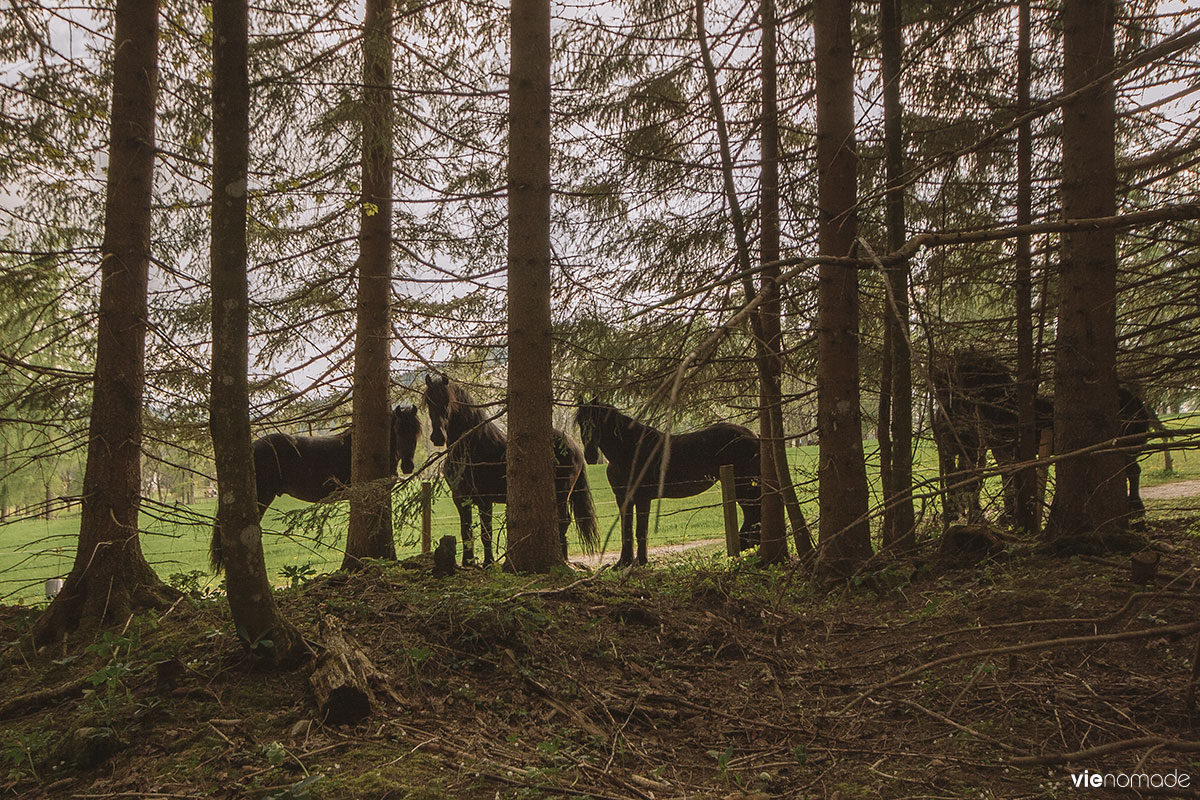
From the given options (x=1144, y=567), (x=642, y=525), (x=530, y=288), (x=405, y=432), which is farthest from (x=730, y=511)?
(x=1144, y=567)

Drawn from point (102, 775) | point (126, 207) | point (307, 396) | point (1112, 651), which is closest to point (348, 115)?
point (126, 207)

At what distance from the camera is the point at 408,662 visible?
3.51 metres

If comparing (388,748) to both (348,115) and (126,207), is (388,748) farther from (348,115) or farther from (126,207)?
(348,115)

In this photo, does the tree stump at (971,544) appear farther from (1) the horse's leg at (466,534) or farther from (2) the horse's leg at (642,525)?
(1) the horse's leg at (466,534)

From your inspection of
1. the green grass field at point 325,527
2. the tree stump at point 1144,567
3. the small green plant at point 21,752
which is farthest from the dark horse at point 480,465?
the tree stump at point 1144,567

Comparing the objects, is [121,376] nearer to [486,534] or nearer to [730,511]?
[486,534]

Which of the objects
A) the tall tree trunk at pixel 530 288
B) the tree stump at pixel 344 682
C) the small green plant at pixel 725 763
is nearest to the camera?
the small green plant at pixel 725 763

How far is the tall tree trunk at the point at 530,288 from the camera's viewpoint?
5.64 metres

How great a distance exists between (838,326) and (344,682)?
4261mm

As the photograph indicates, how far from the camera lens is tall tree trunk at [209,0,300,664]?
10.6 ft

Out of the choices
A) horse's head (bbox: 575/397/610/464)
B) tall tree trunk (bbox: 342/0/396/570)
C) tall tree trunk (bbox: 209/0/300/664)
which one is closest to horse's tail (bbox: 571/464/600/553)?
horse's head (bbox: 575/397/610/464)

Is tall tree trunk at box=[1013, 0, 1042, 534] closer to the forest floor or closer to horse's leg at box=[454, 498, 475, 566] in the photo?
the forest floor

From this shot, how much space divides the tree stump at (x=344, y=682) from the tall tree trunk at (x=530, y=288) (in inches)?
88.2

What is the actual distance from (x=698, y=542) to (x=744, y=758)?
580 inches
